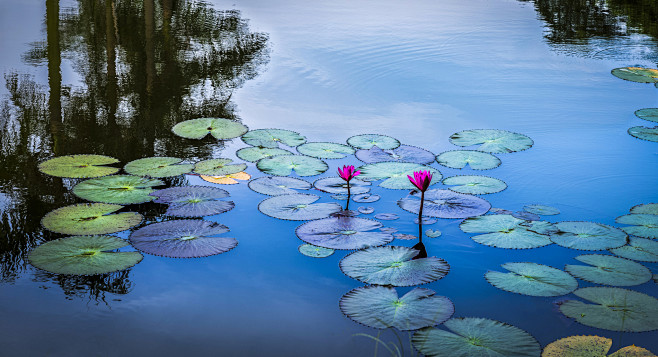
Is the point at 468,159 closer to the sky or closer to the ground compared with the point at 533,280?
closer to the sky

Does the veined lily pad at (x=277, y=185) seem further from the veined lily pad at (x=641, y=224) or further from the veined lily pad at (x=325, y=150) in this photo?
the veined lily pad at (x=641, y=224)

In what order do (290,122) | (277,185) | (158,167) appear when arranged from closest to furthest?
(277,185)
(158,167)
(290,122)

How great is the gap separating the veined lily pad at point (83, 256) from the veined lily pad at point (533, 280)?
54.8 inches

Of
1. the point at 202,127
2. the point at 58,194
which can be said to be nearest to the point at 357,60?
the point at 202,127

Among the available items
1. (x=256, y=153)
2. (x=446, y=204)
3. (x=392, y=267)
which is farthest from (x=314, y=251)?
(x=256, y=153)

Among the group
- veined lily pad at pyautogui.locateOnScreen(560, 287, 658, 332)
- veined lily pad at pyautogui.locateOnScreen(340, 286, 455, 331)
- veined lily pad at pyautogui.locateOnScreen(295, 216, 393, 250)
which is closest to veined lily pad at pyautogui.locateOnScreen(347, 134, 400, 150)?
veined lily pad at pyautogui.locateOnScreen(295, 216, 393, 250)

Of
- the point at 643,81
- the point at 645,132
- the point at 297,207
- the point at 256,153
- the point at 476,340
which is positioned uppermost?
the point at 643,81

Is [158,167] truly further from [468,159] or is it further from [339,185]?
[468,159]

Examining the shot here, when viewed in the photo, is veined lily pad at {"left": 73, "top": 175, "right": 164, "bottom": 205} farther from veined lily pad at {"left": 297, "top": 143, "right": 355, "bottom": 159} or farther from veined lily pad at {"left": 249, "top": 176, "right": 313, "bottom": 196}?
veined lily pad at {"left": 297, "top": 143, "right": 355, "bottom": 159}

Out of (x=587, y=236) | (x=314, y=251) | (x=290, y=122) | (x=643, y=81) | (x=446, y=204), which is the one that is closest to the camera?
(x=314, y=251)

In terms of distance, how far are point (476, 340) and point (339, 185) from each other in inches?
53.1

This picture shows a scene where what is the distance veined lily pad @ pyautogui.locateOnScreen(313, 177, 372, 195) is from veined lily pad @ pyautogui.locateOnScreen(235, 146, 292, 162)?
1.37 feet

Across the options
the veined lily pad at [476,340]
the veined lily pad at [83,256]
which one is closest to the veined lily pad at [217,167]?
the veined lily pad at [83,256]

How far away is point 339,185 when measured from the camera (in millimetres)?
3154
